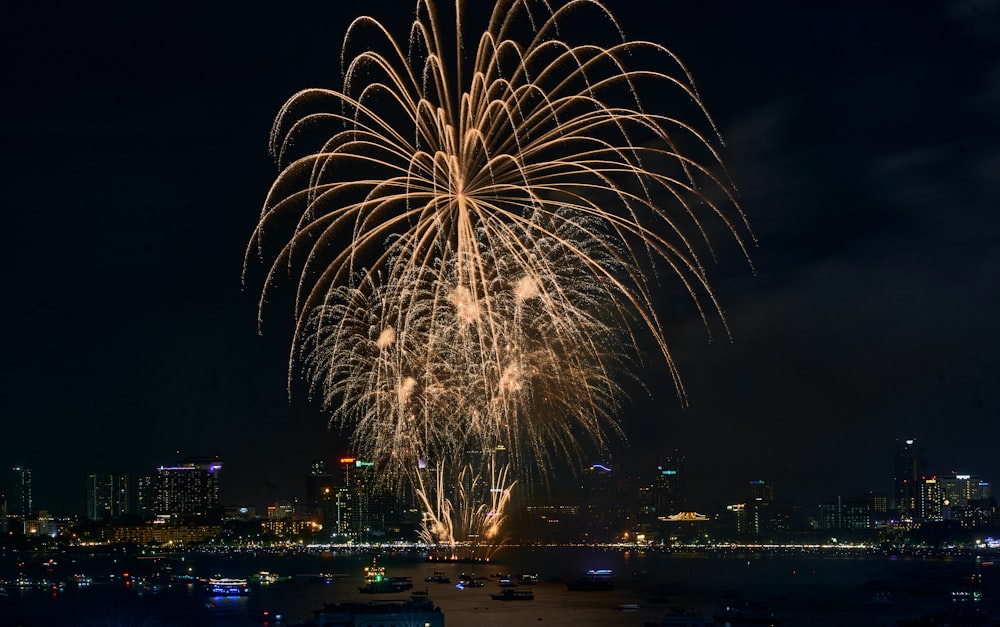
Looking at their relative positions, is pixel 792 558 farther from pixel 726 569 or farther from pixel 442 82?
pixel 442 82

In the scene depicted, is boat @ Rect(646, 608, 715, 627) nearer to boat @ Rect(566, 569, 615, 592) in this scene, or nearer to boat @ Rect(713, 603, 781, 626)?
boat @ Rect(713, 603, 781, 626)

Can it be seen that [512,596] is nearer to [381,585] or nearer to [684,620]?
[381,585]

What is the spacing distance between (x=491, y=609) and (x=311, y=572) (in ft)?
162

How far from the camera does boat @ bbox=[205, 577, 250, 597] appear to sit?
85.7 meters

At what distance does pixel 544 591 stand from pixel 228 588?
23.7 m

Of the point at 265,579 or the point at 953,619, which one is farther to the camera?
the point at 265,579

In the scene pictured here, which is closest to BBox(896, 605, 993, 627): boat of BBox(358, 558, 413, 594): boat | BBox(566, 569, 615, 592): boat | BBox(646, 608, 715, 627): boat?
BBox(646, 608, 715, 627): boat

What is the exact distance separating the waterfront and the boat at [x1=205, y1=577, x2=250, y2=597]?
1.22 m

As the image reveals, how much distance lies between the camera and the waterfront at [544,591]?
66.6 meters

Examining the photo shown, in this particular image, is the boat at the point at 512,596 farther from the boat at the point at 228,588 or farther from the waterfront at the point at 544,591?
the boat at the point at 228,588


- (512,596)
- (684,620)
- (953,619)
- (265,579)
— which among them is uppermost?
(684,620)

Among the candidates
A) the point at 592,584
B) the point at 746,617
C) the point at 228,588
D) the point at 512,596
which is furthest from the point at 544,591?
the point at 746,617

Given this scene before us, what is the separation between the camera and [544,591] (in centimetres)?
8550

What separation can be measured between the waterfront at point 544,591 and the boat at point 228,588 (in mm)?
1217
